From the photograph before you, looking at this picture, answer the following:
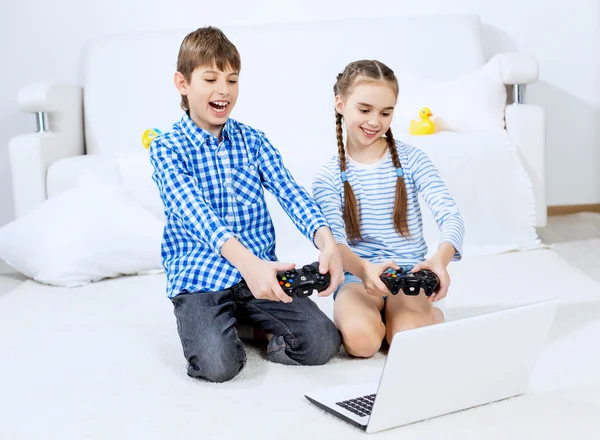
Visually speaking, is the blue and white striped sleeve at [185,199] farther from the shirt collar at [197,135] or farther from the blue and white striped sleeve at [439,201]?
the blue and white striped sleeve at [439,201]

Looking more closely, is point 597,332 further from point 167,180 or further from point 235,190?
point 167,180

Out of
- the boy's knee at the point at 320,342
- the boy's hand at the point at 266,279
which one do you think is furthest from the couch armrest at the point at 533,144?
the boy's hand at the point at 266,279

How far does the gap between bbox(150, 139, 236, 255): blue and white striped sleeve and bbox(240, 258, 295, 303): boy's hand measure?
0.08m

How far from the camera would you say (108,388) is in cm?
128

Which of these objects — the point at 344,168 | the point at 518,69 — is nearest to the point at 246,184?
the point at 344,168

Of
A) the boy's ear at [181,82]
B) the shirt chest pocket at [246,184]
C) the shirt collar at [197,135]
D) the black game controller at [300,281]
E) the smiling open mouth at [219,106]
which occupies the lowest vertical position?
the black game controller at [300,281]

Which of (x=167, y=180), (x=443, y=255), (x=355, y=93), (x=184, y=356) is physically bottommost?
(x=184, y=356)

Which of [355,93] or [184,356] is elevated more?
[355,93]

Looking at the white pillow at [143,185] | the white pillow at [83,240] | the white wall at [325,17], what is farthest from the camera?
the white wall at [325,17]

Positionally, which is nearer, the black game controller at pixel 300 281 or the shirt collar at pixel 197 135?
the black game controller at pixel 300 281

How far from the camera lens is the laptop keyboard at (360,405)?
1107 mm

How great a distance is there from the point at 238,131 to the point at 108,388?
1.65ft

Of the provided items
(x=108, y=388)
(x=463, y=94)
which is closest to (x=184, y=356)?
(x=108, y=388)

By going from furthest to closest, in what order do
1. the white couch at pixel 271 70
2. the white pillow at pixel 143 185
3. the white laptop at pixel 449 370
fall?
the white couch at pixel 271 70 → the white pillow at pixel 143 185 → the white laptop at pixel 449 370
